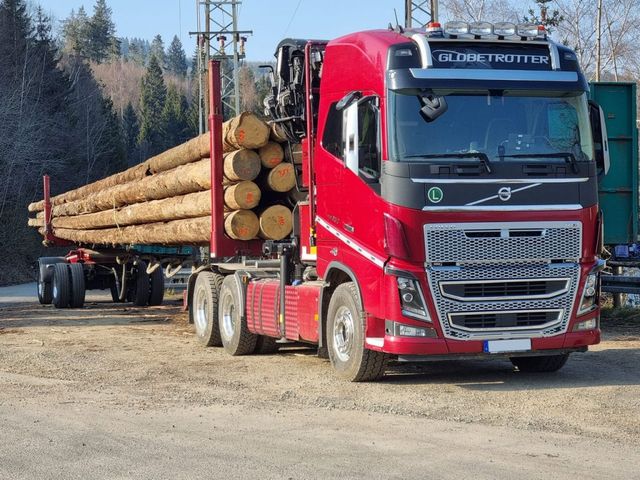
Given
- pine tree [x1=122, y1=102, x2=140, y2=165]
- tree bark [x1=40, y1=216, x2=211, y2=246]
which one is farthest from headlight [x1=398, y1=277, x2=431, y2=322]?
pine tree [x1=122, y1=102, x2=140, y2=165]

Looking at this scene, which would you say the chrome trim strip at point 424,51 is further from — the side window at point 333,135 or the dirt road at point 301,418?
the dirt road at point 301,418

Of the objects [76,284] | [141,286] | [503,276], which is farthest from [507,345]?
[76,284]

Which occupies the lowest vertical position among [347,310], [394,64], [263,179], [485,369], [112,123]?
[485,369]

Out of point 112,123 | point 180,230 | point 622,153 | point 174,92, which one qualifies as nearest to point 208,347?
point 180,230

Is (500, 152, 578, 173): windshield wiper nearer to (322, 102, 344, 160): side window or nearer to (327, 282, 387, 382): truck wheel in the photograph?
(322, 102, 344, 160): side window

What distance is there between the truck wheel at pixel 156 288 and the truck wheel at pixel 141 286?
0.09m

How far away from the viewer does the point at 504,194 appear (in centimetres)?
984

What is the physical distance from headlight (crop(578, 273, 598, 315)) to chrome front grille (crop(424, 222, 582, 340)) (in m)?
0.15

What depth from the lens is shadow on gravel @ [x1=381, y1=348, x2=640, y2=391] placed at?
1045cm

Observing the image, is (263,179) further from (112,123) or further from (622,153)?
(112,123)

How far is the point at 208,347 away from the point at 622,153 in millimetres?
7419

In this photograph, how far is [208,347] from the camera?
14.6m

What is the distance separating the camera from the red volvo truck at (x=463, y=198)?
9758mm

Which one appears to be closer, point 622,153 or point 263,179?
point 263,179
